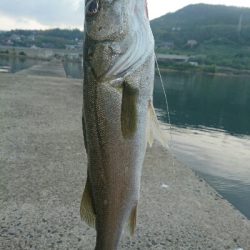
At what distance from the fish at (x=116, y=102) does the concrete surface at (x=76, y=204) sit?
2.07 m

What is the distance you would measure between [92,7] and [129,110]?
57 centimetres

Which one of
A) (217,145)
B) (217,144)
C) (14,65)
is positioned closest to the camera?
(217,145)

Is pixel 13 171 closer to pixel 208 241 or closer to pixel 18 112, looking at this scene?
→ pixel 208 241

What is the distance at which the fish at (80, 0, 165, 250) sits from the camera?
2162mm

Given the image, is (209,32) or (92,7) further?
(209,32)

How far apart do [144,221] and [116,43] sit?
328 centimetres

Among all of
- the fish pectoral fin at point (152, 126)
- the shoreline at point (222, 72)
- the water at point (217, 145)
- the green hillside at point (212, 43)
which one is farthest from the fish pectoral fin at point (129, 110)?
the green hillside at point (212, 43)

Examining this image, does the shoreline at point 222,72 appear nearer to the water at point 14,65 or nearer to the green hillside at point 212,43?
the green hillside at point 212,43

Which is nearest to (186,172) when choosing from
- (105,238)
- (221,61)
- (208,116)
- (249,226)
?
(249,226)

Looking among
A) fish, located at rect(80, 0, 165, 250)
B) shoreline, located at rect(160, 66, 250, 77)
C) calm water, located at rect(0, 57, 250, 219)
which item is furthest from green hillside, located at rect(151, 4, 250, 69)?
fish, located at rect(80, 0, 165, 250)

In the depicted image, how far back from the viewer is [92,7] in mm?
2168

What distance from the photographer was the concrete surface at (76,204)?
4512mm

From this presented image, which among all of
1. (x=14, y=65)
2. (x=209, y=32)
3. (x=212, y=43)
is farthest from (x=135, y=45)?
(x=209, y=32)

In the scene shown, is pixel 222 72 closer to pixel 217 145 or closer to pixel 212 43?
pixel 212 43
